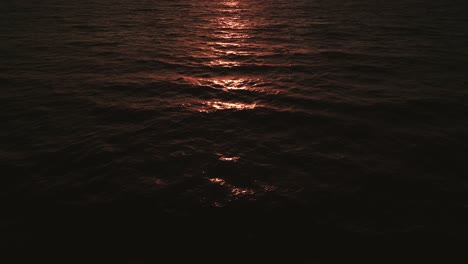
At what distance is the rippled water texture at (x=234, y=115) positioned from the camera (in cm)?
884

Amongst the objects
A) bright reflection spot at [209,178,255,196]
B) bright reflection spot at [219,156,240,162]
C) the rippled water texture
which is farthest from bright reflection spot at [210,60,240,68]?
bright reflection spot at [209,178,255,196]

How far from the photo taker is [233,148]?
412 inches

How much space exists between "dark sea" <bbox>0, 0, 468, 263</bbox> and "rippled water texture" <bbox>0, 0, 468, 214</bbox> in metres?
0.06

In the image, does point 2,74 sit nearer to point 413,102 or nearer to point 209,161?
point 209,161

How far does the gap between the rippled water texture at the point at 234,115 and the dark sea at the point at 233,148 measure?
0.20 ft

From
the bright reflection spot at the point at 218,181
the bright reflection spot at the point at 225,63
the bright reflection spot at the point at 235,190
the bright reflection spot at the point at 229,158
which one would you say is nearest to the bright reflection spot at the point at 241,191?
the bright reflection spot at the point at 235,190

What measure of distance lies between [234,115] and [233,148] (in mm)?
2487

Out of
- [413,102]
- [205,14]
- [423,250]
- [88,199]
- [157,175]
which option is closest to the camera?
[423,250]

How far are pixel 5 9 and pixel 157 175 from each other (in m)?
35.8

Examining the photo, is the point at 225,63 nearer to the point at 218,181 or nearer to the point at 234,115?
the point at 234,115

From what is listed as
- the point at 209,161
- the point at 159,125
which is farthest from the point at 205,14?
the point at 209,161

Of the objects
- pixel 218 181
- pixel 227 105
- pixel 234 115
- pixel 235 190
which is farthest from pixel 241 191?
pixel 227 105

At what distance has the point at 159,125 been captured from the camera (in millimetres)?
11922

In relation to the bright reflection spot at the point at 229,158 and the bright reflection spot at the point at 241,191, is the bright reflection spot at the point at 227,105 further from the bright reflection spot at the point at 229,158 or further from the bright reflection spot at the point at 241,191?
the bright reflection spot at the point at 241,191
